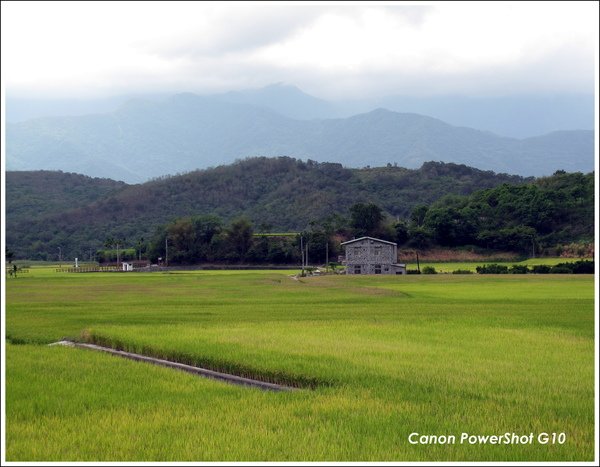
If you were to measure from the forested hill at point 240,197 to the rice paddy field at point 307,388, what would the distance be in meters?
77.9

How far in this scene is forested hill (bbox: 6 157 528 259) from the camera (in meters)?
98.1

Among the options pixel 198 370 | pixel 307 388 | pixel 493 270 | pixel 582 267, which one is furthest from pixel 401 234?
pixel 307 388

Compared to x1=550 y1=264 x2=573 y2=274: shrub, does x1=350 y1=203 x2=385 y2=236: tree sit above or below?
above

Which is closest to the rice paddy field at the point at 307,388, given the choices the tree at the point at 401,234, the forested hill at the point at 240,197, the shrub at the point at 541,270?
the shrub at the point at 541,270

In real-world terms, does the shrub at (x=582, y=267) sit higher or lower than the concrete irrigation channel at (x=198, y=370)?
higher

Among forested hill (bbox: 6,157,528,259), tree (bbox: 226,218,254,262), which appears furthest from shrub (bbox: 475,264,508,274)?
forested hill (bbox: 6,157,528,259)

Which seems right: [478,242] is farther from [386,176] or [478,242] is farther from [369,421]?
[369,421]

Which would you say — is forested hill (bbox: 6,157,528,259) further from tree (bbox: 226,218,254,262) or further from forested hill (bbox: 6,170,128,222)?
tree (bbox: 226,218,254,262)

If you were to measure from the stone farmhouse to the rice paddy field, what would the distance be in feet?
122

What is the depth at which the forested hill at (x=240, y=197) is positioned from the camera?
3863 inches

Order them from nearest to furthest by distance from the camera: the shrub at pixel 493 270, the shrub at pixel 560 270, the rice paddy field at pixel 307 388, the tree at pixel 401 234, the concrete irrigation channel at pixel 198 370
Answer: the rice paddy field at pixel 307 388 < the concrete irrigation channel at pixel 198 370 < the shrub at pixel 560 270 < the shrub at pixel 493 270 < the tree at pixel 401 234

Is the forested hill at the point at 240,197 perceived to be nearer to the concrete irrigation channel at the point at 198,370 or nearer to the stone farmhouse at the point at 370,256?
the stone farmhouse at the point at 370,256

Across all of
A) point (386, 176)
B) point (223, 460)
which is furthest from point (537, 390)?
point (386, 176)

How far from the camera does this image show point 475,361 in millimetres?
12430
